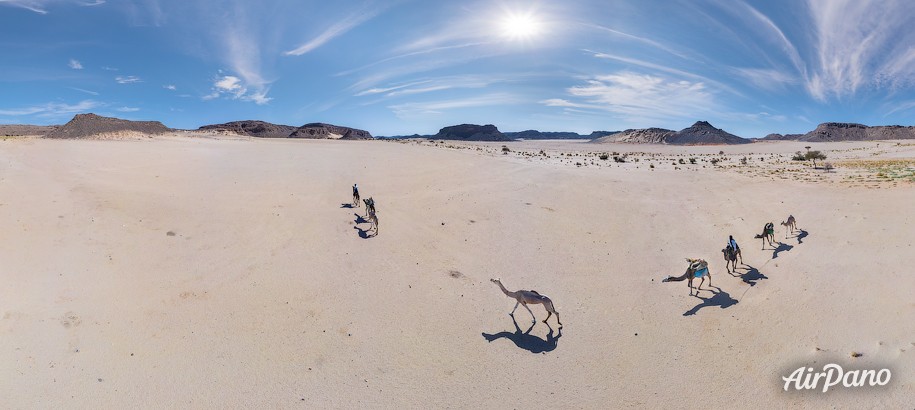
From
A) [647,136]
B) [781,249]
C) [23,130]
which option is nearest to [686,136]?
[647,136]

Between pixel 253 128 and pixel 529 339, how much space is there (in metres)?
163

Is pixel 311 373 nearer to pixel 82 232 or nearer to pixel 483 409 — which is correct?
pixel 483 409

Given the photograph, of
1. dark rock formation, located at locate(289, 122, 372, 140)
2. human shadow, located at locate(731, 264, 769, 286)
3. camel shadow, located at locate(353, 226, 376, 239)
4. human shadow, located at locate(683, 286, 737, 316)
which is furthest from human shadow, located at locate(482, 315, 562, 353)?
dark rock formation, located at locate(289, 122, 372, 140)

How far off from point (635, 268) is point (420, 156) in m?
28.8

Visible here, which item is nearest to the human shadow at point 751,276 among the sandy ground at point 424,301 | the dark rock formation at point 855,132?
the sandy ground at point 424,301

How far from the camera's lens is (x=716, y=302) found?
33.4ft

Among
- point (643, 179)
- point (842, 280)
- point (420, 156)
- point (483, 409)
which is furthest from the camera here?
point (420, 156)

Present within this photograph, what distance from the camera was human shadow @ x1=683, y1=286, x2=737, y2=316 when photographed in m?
9.90

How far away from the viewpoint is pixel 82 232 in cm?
1280

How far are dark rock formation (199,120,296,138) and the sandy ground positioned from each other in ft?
450

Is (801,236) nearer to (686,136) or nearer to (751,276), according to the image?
(751,276)

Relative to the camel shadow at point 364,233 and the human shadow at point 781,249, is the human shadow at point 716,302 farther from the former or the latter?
the camel shadow at point 364,233

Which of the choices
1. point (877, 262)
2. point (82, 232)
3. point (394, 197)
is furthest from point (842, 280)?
point (82, 232)

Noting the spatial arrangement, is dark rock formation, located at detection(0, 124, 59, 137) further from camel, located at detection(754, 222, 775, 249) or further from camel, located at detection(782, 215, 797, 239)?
camel, located at detection(782, 215, 797, 239)
